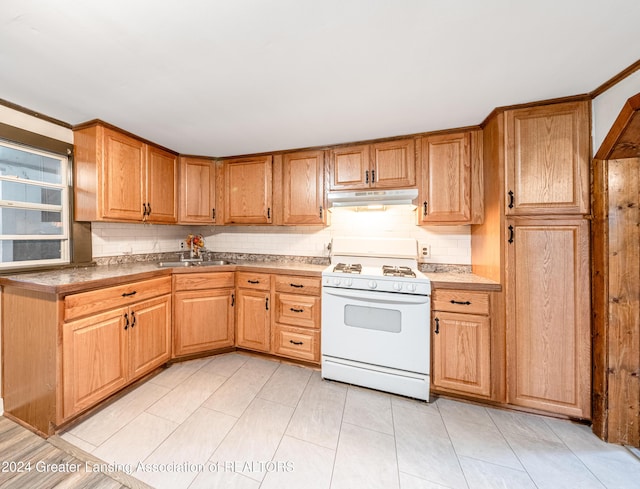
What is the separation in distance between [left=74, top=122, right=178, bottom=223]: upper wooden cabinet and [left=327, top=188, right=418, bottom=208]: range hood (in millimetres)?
1815

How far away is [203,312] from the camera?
254 cm

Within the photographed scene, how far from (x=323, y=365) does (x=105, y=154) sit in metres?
2.58

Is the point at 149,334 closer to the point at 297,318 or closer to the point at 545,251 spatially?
the point at 297,318

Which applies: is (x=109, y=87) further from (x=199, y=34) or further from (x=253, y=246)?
(x=253, y=246)

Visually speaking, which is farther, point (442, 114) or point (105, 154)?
point (105, 154)

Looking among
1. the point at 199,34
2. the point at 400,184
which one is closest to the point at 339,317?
the point at 400,184

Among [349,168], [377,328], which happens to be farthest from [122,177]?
[377,328]

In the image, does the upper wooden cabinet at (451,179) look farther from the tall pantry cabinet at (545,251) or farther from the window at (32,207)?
the window at (32,207)

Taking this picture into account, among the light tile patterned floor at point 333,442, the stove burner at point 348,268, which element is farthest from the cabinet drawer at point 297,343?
the stove burner at point 348,268

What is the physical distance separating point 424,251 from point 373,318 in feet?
3.00

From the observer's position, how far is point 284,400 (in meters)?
1.96

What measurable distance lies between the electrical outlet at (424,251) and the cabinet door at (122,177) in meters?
2.76

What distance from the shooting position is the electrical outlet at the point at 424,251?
8.25 feet

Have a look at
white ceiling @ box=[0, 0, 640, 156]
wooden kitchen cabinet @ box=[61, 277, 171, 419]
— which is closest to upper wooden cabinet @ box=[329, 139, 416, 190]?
white ceiling @ box=[0, 0, 640, 156]
